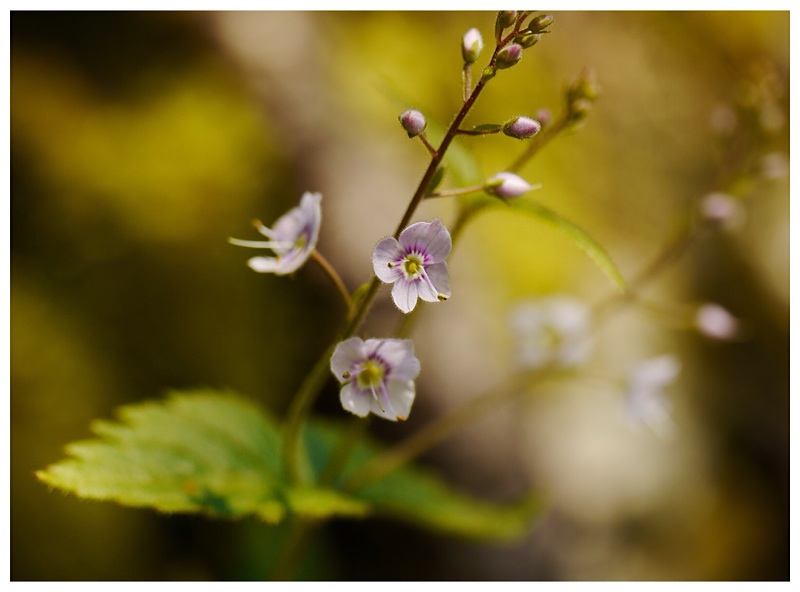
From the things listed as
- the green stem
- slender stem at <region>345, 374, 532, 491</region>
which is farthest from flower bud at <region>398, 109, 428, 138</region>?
slender stem at <region>345, 374, 532, 491</region>

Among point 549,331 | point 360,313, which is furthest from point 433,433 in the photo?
point 360,313

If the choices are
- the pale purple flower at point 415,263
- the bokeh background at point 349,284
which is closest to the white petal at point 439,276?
the pale purple flower at point 415,263

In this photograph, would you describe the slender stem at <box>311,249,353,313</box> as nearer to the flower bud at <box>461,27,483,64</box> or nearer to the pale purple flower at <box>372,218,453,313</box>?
the pale purple flower at <box>372,218,453,313</box>

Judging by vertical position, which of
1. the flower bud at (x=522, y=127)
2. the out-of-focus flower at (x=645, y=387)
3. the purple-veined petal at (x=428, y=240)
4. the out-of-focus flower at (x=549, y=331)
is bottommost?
the purple-veined petal at (x=428, y=240)

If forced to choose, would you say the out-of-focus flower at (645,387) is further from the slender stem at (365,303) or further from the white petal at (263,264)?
the white petal at (263,264)

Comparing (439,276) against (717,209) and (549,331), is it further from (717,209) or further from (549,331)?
(549,331)
